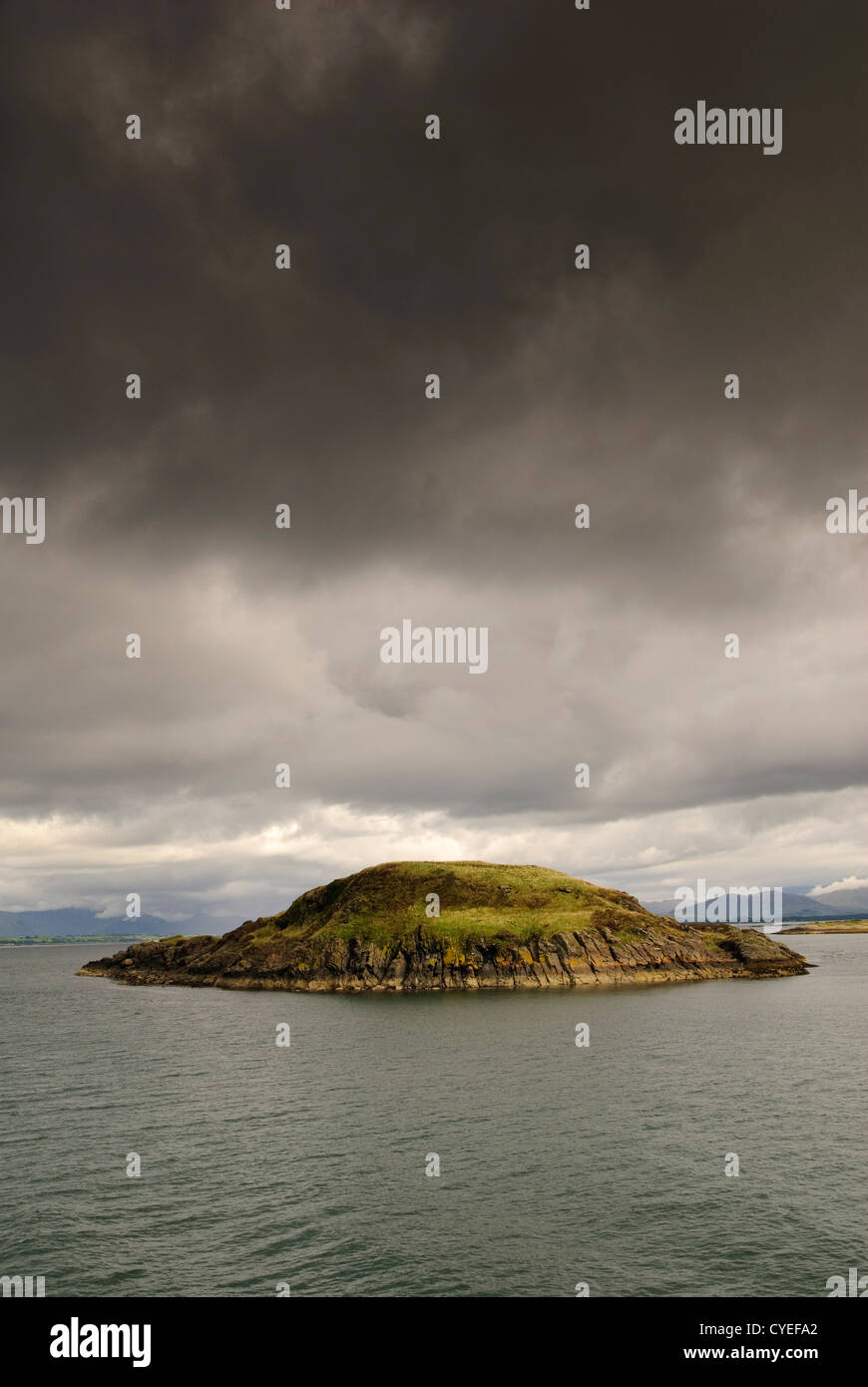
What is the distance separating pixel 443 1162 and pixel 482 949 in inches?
4832

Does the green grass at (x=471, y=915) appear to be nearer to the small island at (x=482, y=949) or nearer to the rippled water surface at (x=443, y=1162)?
the small island at (x=482, y=949)

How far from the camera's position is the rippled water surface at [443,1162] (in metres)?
35.1

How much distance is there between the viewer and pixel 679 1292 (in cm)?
3234

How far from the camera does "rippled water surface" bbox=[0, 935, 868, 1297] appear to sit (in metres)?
35.1

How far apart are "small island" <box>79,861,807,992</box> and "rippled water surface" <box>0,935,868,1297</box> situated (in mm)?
64998

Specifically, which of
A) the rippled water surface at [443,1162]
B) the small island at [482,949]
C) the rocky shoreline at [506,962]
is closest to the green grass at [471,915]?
the small island at [482,949]

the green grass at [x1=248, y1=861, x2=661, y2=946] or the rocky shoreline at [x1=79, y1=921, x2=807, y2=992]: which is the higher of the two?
the green grass at [x1=248, y1=861, x2=661, y2=946]

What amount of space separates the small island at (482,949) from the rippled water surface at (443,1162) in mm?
64998

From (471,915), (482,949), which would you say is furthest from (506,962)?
(471,915)

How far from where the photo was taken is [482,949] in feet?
A: 552

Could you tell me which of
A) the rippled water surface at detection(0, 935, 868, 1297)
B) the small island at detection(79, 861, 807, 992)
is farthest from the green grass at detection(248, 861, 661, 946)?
the rippled water surface at detection(0, 935, 868, 1297)

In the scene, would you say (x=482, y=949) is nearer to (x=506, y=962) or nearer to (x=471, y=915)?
(x=506, y=962)

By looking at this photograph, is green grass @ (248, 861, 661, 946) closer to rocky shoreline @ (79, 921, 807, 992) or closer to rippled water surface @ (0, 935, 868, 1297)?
rocky shoreline @ (79, 921, 807, 992)

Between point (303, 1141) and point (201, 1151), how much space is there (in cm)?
735
